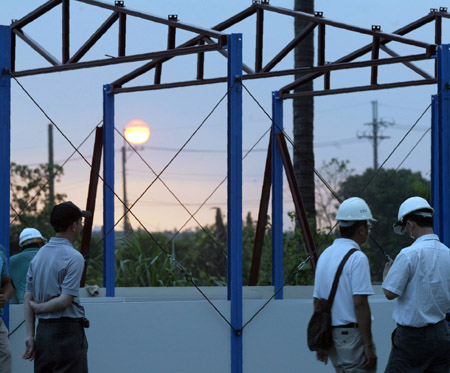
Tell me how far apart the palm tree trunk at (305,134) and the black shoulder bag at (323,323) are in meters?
11.7

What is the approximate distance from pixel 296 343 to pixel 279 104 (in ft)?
14.0

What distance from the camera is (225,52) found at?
13.1m

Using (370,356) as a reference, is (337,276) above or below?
above

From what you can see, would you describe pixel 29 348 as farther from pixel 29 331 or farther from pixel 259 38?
pixel 259 38

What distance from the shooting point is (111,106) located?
14133mm

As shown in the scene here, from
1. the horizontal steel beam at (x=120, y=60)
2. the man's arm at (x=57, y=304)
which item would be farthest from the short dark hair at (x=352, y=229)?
the horizontal steel beam at (x=120, y=60)

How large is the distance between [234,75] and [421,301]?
14.5ft


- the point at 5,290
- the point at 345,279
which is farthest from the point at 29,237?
Result: the point at 345,279

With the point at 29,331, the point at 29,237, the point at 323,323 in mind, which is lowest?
the point at 29,331

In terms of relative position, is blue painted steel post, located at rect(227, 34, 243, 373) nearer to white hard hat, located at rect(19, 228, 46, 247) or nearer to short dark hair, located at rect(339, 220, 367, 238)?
white hard hat, located at rect(19, 228, 46, 247)

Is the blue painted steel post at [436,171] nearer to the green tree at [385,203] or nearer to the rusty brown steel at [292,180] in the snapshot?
the rusty brown steel at [292,180]

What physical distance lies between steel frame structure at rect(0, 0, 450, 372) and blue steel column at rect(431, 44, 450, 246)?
11 millimetres

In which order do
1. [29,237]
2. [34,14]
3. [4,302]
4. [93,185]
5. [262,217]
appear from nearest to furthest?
1. [4,302]
2. [29,237]
3. [34,14]
4. [93,185]
5. [262,217]

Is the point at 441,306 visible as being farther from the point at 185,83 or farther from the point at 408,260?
the point at 185,83
